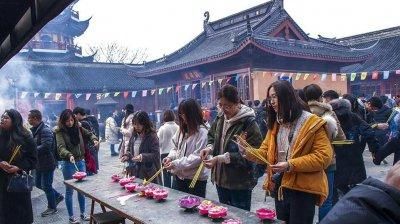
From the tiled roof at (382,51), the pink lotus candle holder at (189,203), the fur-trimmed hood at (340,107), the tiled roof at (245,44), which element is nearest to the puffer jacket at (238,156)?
the pink lotus candle holder at (189,203)

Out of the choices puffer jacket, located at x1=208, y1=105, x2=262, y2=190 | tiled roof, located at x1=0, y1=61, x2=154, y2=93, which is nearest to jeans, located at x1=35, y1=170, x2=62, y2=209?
puffer jacket, located at x1=208, y1=105, x2=262, y2=190

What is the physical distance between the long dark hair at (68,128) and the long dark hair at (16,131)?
776 mm

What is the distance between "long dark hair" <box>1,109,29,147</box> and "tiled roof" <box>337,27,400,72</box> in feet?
69.1

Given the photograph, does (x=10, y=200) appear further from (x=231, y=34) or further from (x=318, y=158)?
(x=231, y=34)

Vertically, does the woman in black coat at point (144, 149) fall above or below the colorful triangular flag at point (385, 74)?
below

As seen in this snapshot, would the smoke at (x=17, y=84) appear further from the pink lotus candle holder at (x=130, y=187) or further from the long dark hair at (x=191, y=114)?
the long dark hair at (x=191, y=114)

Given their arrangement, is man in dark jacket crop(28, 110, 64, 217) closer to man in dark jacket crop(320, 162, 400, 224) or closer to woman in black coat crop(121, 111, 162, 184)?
woman in black coat crop(121, 111, 162, 184)

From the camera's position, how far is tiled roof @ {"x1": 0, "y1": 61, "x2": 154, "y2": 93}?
2488 cm

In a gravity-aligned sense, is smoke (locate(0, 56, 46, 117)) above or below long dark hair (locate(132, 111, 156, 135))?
above

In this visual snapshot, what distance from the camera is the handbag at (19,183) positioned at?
4453 mm

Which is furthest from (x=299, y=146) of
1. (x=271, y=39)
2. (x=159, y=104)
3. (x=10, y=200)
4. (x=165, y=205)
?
(x=159, y=104)

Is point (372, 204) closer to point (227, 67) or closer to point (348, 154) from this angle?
point (348, 154)

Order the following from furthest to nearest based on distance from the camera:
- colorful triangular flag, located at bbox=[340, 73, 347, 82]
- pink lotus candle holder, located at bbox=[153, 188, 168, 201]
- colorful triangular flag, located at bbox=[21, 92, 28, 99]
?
1. colorful triangular flag, located at bbox=[21, 92, 28, 99]
2. colorful triangular flag, located at bbox=[340, 73, 347, 82]
3. pink lotus candle holder, located at bbox=[153, 188, 168, 201]

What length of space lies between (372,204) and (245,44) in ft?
46.5
